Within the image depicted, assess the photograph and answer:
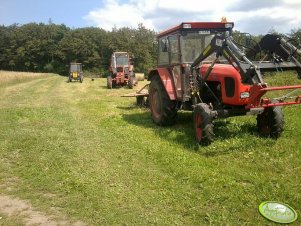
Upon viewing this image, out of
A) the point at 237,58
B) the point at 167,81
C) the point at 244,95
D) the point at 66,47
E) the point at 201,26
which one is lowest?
the point at 244,95

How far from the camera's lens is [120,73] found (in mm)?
23484

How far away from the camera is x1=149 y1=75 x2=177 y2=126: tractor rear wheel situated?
888cm

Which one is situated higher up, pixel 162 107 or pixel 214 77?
pixel 214 77

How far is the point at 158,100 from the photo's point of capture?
A: 941cm

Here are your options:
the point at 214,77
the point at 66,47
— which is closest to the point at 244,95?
the point at 214,77

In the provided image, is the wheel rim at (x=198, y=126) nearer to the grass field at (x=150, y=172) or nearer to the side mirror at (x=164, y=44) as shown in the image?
the grass field at (x=150, y=172)

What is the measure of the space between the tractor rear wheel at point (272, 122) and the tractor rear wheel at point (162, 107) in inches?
89.2

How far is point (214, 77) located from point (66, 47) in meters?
60.2

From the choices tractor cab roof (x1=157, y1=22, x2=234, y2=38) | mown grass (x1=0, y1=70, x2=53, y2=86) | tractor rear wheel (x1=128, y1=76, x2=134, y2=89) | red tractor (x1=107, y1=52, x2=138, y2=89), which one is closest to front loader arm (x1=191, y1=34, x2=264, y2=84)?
tractor cab roof (x1=157, y1=22, x2=234, y2=38)

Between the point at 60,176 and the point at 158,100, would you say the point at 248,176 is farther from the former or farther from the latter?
the point at 158,100

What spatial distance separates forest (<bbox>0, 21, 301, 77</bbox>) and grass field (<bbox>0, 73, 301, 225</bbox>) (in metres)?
44.1

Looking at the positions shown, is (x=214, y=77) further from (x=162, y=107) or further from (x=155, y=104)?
(x=155, y=104)

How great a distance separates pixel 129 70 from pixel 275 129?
17592 millimetres

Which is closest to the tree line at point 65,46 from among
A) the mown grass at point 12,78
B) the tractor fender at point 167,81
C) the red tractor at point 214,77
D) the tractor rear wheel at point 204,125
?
the mown grass at point 12,78
